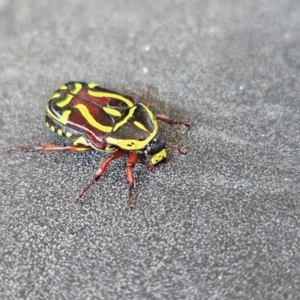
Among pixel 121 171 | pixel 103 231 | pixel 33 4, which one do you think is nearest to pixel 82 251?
pixel 103 231

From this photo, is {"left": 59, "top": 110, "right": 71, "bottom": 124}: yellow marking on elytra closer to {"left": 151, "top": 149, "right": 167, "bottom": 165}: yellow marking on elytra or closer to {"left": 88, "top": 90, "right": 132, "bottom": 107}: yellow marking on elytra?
{"left": 88, "top": 90, "right": 132, "bottom": 107}: yellow marking on elytra

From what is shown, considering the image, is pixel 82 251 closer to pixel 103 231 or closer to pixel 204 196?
pixel 103 231

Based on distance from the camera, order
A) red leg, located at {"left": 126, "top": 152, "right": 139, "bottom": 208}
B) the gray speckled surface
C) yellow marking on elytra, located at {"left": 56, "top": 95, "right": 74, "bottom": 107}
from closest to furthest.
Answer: the gray speckled surface, red leg, located at {"left": 126, "top": 152, "right": 139, "bottom": 208}, yellow marking on elytra, located at {"left": 56, "top": 95, "right": 74, "bottom": 107}

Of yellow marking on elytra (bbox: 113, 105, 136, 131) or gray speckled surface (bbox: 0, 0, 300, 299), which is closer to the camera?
gray speckled surface (bbox: 0, 0, 300, 299)

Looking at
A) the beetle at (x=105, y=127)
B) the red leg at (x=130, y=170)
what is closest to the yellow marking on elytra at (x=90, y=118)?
the beetle at (x=105, y=127)

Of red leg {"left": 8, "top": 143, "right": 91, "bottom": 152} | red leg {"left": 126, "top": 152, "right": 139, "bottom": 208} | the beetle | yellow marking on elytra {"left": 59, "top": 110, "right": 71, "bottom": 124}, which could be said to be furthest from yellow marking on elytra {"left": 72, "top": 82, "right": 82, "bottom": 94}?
red leg {"left": 126, "top": 152, "right": 139, "bottom": 208}

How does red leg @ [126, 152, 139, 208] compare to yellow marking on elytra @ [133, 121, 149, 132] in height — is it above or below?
below

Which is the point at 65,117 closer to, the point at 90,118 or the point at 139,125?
the point at 90,118

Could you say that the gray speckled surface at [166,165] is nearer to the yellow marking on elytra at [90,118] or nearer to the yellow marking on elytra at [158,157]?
the yellow marking on elytra at [158,157]
